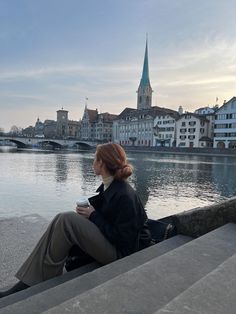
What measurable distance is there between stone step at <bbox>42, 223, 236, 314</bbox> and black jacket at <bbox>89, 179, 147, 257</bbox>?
0.43 meters

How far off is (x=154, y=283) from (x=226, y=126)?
3030 inches

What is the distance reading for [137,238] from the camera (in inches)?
118

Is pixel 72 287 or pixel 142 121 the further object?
pixel 142 121

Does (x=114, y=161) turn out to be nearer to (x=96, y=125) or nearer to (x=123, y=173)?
(x=123, y=173)

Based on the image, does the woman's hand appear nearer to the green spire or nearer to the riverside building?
the riverside building

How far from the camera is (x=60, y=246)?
280cm

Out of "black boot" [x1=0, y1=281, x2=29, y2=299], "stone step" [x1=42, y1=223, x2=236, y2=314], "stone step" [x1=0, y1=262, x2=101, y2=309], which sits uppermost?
"stone step" [x1=42, y1=223, x2=236, y2=314]

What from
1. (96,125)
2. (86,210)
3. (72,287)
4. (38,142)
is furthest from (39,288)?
(96,125)

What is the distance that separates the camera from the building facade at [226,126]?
7344 centimetres

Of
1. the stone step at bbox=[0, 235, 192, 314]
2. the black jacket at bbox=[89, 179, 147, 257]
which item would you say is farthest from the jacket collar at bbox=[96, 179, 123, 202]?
the stone step at bbox=[0, 235, 192, 314]

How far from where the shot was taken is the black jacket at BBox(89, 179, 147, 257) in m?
2.83

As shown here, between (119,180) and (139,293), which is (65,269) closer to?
(119,180)

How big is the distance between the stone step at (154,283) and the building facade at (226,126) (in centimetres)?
7481

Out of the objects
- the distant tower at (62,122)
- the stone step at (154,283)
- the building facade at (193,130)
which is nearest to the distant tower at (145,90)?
the building facade at (193,130)
